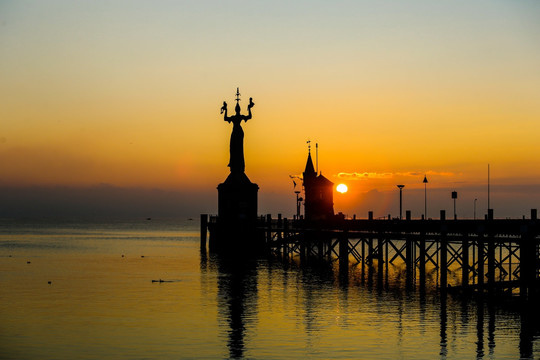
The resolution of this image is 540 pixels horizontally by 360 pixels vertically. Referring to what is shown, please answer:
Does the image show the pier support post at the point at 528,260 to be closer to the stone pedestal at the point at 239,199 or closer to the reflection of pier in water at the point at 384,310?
the reflection of pier in water at the point at 384,310

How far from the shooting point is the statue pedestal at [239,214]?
73.8m

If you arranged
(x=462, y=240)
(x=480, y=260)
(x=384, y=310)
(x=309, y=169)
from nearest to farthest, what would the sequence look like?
(x=384, y=310)
(x=462, y=240)
(x=480, y=260)
(x=309, y=169)

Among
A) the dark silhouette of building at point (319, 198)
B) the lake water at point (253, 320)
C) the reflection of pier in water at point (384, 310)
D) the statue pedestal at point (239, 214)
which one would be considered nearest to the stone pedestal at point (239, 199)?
the statue pedestal at point (239, 214)

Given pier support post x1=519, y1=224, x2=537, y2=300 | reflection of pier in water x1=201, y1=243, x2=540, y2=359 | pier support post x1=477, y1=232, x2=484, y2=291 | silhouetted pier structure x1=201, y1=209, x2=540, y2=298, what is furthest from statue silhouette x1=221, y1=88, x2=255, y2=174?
pier support post x1=519, y1=224, x2=537, y2=300

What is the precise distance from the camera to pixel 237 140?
7456 centimetres

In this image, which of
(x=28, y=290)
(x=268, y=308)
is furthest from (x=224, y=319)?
(x=28, y=290)

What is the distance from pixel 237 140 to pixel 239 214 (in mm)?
6565

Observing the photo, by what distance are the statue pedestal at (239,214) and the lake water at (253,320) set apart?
1966cm

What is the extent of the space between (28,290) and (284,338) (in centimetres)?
2177

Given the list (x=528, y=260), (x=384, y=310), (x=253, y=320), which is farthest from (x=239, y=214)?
(x=528, y=260)

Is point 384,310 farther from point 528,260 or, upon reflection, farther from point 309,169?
point 309,169

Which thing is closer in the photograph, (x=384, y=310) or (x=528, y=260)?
(x=528, y=260)

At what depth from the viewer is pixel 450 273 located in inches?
2267

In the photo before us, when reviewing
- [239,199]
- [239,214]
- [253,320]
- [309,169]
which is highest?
[309,169]
